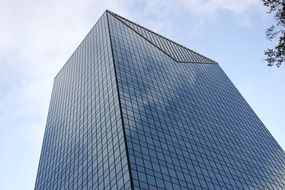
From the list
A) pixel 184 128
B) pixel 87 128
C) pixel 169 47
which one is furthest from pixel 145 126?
pixel 169 47

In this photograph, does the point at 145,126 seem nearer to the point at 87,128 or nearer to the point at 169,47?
the point at 87,128

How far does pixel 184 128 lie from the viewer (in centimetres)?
8681

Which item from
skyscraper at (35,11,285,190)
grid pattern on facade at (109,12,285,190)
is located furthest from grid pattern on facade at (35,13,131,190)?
grid pattern on facade at (109,12,285,190)

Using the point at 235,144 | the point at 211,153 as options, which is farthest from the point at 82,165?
the point at 235,144

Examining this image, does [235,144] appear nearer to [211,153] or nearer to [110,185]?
[211,153]

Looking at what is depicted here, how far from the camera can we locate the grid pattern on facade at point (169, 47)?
438 feet

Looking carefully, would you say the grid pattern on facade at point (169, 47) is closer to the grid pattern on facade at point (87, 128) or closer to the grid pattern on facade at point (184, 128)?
the grid pattern on facade at point (184, 128)

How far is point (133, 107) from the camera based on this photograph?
80.9 metres

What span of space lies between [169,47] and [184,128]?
5922 centimetres

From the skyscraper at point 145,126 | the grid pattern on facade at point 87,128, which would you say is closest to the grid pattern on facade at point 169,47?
the skyscraper at point 145,126

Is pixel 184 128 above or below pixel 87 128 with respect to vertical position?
below

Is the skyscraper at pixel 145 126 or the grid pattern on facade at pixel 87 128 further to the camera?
the grid pattern on facade at pixel 87 128

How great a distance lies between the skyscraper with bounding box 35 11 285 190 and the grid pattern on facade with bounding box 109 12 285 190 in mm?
247

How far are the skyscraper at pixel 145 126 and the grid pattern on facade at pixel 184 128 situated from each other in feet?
0.81
